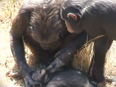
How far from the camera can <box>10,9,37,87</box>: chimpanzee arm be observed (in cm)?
575

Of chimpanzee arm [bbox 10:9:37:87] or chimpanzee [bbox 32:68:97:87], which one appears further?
chimpanzee arm [bbox 10:9:37:87]

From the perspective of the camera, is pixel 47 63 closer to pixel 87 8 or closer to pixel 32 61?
pixel 32 61

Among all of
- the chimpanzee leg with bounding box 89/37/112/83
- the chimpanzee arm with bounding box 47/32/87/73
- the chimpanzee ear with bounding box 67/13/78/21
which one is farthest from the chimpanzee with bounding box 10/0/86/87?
the chimpanzee leg with bounding box 89/37/112/83

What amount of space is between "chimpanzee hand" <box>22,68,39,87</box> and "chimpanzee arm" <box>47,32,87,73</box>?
0.31 m

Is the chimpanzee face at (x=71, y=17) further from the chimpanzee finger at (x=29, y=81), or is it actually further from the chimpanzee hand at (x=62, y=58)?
the chimpanzee finger at (x=29, y=81)

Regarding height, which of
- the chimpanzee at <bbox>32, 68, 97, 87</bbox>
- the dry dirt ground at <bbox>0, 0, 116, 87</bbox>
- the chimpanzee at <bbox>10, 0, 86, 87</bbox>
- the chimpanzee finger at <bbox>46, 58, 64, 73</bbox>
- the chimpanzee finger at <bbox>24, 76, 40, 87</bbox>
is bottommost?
the dry dirt ground at <bbox>0, 0, 116, 87</bbox>

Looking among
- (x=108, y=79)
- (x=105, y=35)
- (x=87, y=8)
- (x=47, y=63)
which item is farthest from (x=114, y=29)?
(x=47, y=63)

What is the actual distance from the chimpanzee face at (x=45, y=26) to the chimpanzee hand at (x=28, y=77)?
1.74 ft

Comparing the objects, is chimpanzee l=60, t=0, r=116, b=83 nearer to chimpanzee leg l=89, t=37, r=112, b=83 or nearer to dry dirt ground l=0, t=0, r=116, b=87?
chimpanzee leg l=89, t=37, r=112, b=83

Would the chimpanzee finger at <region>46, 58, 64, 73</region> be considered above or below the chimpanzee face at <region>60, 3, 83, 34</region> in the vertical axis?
below

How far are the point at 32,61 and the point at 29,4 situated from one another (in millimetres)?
1095

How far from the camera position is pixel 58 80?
5414mm

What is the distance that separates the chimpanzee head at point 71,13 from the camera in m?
5.54

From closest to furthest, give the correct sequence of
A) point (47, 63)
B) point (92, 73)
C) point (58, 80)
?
point (58, 80) < point (92, 73) < point (47, 63)
